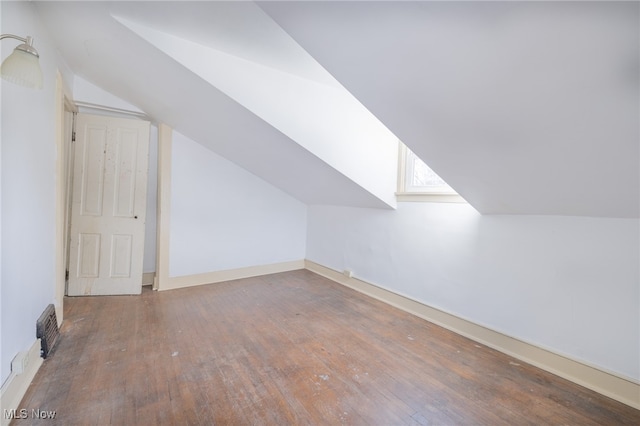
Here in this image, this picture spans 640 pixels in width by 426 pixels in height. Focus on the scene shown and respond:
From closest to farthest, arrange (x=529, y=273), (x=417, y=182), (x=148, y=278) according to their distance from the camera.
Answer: (x=529, y=273), (x=417, y=182), (x=148, y=278)

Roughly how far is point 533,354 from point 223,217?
373 cm

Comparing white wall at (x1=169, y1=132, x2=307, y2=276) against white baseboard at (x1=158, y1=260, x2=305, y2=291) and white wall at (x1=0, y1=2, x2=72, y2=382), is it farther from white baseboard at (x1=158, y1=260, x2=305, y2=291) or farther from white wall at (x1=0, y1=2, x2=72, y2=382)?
white wall at (x1=0, y1=2, x2=72, y2=382)

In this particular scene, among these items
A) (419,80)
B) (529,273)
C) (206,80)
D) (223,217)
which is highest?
(206,80)

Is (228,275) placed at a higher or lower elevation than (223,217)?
lower

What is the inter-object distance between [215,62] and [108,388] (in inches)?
95.2

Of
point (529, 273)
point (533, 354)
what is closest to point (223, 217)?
point (529, 273)

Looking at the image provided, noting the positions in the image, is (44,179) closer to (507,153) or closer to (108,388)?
(108,388)

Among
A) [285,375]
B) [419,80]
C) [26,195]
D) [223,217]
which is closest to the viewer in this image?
[419,80]

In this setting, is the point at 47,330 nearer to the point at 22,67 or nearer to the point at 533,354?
the point at 22,67

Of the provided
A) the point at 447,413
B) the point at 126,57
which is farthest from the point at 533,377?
the point at 126,57

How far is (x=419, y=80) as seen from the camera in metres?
1.51

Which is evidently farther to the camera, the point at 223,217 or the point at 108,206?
the point at 223,217

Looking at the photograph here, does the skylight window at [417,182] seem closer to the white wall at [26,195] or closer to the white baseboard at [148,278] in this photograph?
the white wall at [26,195]

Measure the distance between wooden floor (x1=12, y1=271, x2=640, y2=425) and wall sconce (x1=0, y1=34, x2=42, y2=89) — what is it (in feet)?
5.59
